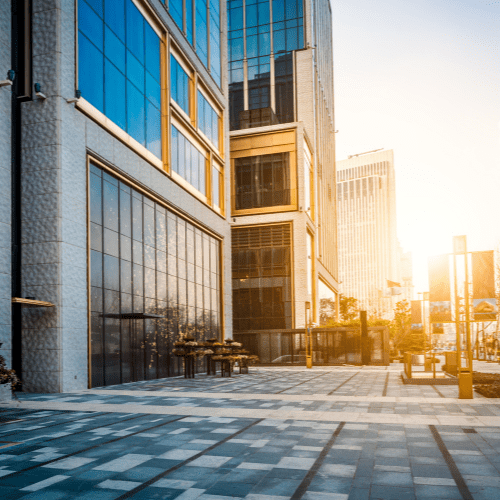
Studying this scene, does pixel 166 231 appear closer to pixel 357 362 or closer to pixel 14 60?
pixel 14 60

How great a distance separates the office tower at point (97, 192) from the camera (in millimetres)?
17594

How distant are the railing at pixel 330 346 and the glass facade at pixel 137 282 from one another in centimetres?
1127

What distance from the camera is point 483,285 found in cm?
1531

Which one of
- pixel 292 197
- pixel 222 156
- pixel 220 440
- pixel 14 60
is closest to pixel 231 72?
pixel 292 197

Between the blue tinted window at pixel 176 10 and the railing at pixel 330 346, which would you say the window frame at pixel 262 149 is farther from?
the blue tinted window at pixel 176 10

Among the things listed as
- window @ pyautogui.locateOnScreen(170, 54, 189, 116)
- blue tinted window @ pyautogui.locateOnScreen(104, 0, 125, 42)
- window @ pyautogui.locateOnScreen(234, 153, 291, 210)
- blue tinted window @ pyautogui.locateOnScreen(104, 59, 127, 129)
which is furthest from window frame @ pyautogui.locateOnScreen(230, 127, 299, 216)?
blue tinted window @ pyautogui.locateOnScreen(104, 0, 125, 42)

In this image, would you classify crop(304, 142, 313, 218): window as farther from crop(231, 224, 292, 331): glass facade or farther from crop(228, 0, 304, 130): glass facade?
crop(228, 0, 304, 130): glass facade

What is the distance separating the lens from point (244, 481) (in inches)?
253

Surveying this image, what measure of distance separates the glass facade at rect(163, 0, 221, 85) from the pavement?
23.4 meters

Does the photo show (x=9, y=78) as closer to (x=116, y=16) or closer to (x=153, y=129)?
(x=116, y=16)

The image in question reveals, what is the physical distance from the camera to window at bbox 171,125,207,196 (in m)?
29.2

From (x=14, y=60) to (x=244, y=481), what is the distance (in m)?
16.8

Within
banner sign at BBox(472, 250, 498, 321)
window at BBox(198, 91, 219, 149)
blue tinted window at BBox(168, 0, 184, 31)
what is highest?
blue tinted window at BBox(168, 0, 184, 31)

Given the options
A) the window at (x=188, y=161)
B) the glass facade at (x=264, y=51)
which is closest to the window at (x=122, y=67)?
the window at (x=188, y=161)
